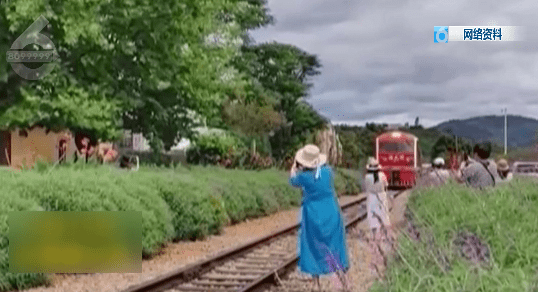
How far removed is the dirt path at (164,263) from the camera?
1243 centimetres

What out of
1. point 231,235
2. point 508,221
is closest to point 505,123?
point 231,235

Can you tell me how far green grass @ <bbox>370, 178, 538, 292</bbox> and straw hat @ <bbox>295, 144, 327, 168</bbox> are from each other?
56.1 inches

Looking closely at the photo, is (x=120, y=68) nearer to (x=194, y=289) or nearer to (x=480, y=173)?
(x=194, y=289)

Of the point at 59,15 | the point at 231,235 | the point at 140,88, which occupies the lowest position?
the point at 231,235

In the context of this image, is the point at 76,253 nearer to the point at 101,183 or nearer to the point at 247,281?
the point at 247,281

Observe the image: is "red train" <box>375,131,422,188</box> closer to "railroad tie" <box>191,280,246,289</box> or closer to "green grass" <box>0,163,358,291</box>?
"green grass" <box>0,163,358,291</box>

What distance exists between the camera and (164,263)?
15164mm

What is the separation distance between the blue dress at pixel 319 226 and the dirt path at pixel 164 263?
2.82 meters

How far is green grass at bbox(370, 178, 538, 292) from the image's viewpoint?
16.0 ft

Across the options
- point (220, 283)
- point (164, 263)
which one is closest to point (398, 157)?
point (164, 263)

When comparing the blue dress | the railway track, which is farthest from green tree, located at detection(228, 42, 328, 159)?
the blue dress

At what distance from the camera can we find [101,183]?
1576cm

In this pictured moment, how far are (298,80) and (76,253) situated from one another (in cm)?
4969

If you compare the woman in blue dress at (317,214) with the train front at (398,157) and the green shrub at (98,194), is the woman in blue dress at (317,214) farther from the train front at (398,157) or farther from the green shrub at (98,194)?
the train front at (398,157)
